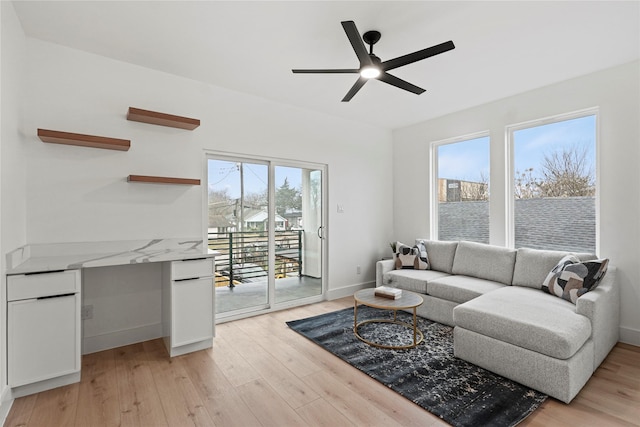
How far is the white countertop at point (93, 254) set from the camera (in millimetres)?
2246

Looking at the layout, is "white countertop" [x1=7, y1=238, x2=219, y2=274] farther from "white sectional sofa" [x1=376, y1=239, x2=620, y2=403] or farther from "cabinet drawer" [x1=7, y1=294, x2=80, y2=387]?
"white sectional sofa" [x1=376, y1=239, x2=620, y2=403]

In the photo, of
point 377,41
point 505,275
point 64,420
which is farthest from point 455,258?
point 64,420

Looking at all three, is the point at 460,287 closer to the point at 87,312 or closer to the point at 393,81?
the point at 393,81

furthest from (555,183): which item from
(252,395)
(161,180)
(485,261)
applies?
(161,180)

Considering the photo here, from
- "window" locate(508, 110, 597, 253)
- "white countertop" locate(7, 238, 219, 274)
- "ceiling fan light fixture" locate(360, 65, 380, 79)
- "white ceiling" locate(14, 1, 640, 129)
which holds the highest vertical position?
"white ceiling" locate(14, 1, 640, 129)

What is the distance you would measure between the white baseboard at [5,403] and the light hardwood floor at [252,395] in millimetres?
33

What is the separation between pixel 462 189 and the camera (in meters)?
4.50

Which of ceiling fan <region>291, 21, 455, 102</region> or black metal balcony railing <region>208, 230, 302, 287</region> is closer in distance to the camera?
ceiling fan <region>291, 21, 455, 102</region>

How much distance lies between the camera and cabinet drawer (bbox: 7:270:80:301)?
6.95 feet

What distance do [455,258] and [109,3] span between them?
4.28m

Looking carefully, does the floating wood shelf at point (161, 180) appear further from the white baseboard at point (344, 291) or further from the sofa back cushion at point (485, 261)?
the sofa back cushion at point (485, 261)

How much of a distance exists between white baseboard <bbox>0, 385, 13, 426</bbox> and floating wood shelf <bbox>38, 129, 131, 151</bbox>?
1.84m

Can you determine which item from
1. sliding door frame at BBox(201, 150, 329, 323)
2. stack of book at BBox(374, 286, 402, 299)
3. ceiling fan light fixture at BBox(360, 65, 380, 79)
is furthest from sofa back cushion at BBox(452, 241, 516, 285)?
ceiling fan light fixture at BBox(360, 65, 380, 79)

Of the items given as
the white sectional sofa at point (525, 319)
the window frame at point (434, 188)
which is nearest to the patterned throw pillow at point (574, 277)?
the white sectional sofa at point (525, 319)
